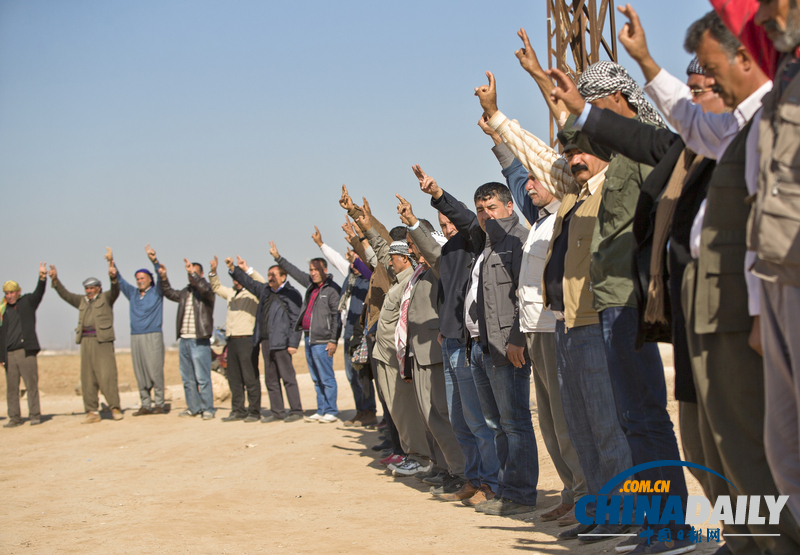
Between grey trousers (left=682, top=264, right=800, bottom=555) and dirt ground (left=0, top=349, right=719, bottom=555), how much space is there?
3.22 ft

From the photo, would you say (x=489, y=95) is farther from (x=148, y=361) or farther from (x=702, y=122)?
(x=148, y=361)

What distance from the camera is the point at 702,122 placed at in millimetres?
2744

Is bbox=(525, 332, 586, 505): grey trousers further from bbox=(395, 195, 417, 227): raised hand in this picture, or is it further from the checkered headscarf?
bbox=(395, 195, 417, 227): raised hand

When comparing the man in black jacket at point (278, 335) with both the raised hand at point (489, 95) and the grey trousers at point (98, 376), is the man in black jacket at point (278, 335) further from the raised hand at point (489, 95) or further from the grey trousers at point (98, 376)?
the raised hand at point (489, 95)

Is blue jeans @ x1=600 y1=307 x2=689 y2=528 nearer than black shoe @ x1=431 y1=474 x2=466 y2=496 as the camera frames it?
Yes

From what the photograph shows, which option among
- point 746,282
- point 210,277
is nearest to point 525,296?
point 746,282

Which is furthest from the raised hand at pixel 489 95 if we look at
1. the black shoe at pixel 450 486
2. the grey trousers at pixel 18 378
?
the grey trousers at pixel 18 378

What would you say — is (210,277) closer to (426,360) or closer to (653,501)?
(426,360)

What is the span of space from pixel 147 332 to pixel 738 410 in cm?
1273

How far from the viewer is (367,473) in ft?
25.6

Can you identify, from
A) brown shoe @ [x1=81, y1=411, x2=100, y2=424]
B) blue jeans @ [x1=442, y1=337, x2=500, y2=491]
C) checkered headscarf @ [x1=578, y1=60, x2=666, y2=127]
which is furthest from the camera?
brown shoe @ [x1=81, y1=411, x2=100, y2=424]

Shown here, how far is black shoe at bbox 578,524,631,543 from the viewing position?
12.8ft

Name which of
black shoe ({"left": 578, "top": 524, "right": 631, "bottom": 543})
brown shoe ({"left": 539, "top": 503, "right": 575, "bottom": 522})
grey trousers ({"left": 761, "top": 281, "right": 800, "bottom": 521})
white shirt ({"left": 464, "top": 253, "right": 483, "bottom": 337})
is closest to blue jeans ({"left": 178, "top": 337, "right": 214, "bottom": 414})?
white shirt ({"left": 464, "top": 253, "right": 483, "bottom": 337})

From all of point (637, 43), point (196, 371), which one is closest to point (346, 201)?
point (637, 43)
